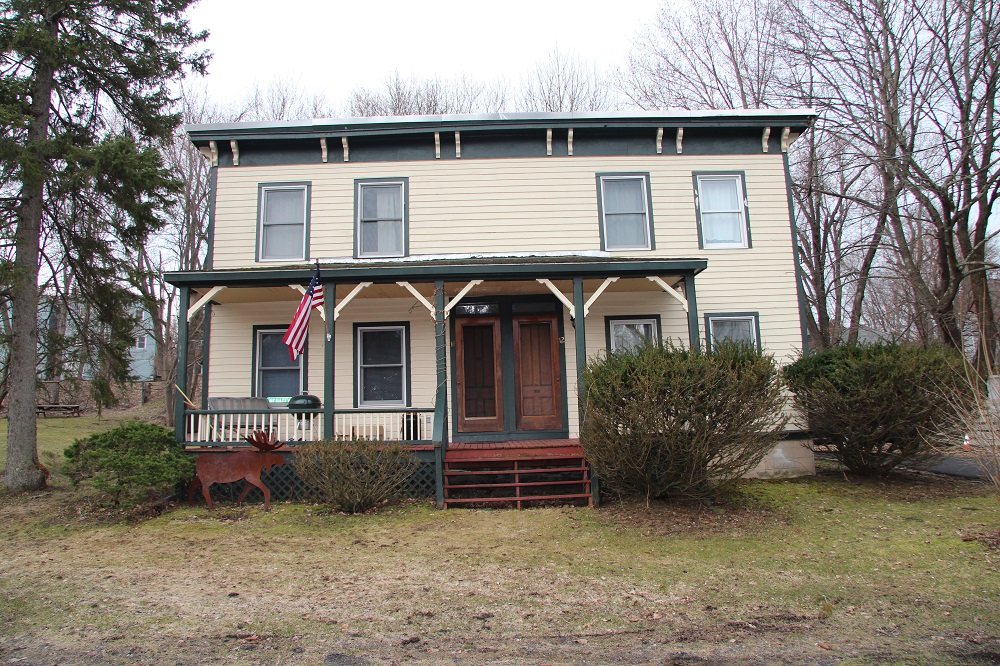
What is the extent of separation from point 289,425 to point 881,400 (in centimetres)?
928

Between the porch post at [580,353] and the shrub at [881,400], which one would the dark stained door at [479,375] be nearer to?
the porch post at [580,353]

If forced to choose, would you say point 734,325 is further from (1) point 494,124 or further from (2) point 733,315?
(1) point 494,124

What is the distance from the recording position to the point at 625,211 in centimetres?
1241

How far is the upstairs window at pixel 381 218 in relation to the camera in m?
12.3

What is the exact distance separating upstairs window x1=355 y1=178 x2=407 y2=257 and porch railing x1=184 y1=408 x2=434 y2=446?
3.44 m

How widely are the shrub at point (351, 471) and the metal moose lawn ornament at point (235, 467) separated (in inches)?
23.3

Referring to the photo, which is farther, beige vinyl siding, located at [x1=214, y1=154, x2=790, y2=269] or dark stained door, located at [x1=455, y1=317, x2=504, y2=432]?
beige vinyl siding, located at [x1=214, y1=154, x2=790, y2=269]

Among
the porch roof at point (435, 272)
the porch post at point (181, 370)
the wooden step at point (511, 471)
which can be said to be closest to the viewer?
the wooden step at point (511, 471)

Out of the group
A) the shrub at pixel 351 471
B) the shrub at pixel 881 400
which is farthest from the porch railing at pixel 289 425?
the shrub at pixel 881 400

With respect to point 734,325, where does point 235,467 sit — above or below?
below

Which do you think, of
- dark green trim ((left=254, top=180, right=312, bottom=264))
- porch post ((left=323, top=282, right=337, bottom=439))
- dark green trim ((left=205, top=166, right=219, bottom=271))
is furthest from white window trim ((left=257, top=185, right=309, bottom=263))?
porch post ((left=323, top=282, right=337, bottom=439))

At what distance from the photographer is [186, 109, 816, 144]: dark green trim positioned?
12.1 m

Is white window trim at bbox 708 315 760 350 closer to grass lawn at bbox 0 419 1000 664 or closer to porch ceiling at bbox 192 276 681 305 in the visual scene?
porch ceiling at bbox 192 276 681 305

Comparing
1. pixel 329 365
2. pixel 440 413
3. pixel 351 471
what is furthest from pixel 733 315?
pixel 351 471
